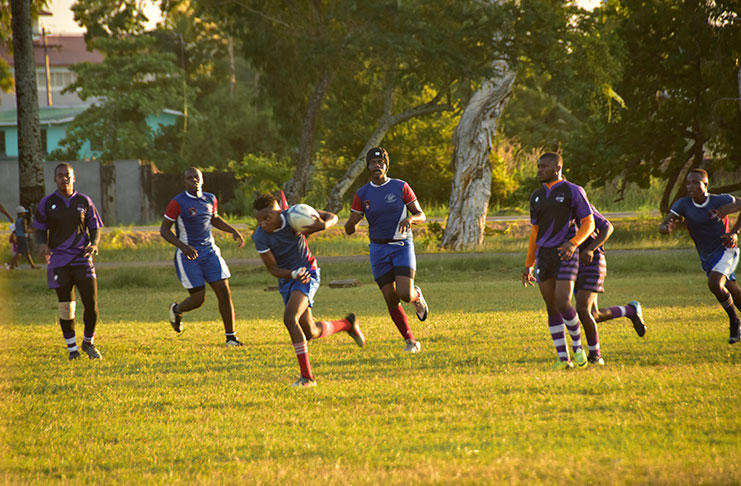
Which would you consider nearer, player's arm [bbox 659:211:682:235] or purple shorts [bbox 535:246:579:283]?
purple shorts [bbox 535:246:579:283]

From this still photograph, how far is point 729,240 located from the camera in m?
9.92

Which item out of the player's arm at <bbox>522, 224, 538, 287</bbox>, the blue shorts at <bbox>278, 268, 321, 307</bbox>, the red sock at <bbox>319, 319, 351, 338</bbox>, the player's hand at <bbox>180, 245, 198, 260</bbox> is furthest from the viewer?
the player's hand at <bbox>180, 245, 198, 260</bbox>

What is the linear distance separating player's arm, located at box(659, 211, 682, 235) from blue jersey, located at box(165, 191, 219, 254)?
5.28 meters

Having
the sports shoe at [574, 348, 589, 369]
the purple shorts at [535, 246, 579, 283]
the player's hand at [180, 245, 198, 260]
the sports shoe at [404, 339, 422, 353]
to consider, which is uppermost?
the purple shorts at [535, 246, 579, 283]

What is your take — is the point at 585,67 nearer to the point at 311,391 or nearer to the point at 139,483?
the point at 311,391

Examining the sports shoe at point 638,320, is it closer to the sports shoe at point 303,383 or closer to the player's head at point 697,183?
the player's head at point 697,183

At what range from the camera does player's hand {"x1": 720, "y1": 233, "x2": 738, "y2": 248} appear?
9.91m

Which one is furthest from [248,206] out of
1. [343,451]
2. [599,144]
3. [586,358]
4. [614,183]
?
[343,451]

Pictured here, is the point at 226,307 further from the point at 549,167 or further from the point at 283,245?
the point at 549,167

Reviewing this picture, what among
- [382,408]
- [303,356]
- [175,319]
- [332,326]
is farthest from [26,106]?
[382,408]

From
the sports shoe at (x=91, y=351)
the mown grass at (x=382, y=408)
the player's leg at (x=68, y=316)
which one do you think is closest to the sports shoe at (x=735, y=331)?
the mown grass at (x=382, y=408)

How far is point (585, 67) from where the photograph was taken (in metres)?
26.4

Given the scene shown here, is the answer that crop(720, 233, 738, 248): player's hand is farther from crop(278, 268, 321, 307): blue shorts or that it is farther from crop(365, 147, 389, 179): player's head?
crop(278, 268, 321, 307): blue shorts

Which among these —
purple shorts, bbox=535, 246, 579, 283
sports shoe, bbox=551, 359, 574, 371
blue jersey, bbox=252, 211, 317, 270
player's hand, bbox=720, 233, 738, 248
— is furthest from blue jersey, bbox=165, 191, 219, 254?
player's hand, bbox=720, 233, 738, 248
